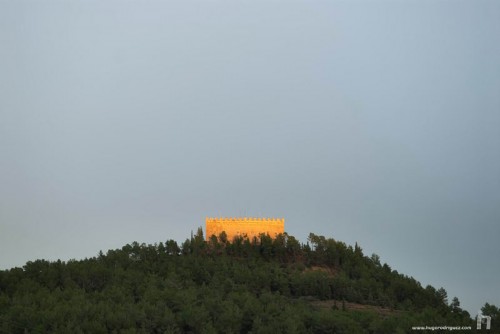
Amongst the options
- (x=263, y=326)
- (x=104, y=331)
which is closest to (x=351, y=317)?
(x=263, y=326)

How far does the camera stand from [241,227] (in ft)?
304

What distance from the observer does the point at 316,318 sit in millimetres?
59031

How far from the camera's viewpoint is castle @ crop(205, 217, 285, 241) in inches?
3642

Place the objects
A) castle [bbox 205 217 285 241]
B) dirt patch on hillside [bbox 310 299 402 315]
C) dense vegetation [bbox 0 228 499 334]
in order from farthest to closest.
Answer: castle [bbox 205 217 285 241] → dirt patch on hillside [bbox 310 299 402 315] → dense vegetation [bbox 0 228 499 334]

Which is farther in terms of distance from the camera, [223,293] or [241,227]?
[241,227]

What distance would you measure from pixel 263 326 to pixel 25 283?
25.9m

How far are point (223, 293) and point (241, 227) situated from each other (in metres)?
23.5

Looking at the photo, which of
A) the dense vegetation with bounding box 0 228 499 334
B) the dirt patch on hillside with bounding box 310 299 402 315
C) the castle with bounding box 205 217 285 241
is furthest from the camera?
the castle with bounding box 205 217 285 241

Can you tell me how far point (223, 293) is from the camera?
228ft

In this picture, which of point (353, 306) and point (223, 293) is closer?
point (223, 293)

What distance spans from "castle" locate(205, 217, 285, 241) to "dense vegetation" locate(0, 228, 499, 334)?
4.31ft

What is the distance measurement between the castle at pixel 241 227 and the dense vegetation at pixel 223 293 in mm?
1313

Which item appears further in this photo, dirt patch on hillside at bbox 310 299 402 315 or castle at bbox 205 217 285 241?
castle at bbox 205 217 285 241

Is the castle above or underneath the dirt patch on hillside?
above
